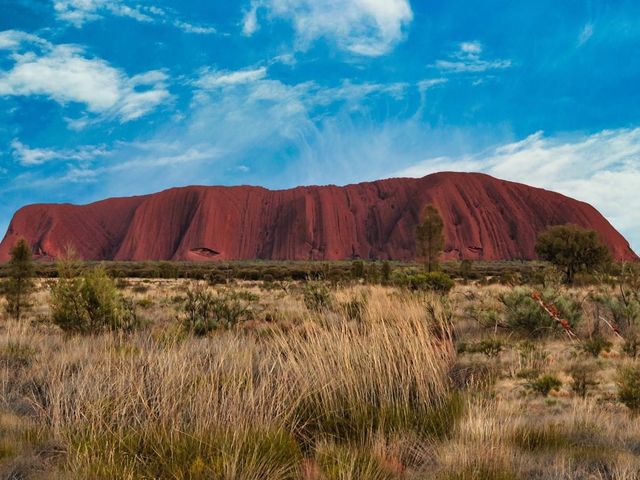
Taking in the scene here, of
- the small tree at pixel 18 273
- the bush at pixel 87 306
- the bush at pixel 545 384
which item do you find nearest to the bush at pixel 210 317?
the bush at pixel 87 306

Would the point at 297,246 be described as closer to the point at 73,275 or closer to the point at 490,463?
the point at 73,275

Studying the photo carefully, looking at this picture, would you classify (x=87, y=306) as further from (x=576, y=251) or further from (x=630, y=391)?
(x=576, y=251)

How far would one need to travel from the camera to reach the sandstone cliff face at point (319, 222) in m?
104

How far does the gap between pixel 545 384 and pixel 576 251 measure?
24.3m

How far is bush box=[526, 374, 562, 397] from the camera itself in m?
6.46

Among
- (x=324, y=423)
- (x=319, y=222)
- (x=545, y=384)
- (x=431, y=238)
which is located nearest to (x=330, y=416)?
(x=324, y=423)

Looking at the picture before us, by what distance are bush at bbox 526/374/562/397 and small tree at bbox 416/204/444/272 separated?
33736 millimetres

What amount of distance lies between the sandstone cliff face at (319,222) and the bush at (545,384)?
94704 mm

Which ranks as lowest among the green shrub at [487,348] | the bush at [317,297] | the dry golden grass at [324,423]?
the green shrub at [487,348]

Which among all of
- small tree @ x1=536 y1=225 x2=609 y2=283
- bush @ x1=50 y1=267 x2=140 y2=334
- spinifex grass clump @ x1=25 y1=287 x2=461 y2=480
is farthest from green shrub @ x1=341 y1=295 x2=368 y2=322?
small tree @ x1=536 y1=225 x2=609 y2=283

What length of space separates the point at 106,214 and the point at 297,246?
54541 millimetres

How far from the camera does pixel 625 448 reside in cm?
407

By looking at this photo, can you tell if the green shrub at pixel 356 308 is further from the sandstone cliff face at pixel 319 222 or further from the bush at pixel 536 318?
the sandstone cliff face at pixel 319 222

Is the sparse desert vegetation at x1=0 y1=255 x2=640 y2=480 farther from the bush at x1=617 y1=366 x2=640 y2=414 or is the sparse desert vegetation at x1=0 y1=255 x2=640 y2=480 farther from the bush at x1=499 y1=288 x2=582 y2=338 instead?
the bush at x1=499 y1=288 x2=582 y2=338
